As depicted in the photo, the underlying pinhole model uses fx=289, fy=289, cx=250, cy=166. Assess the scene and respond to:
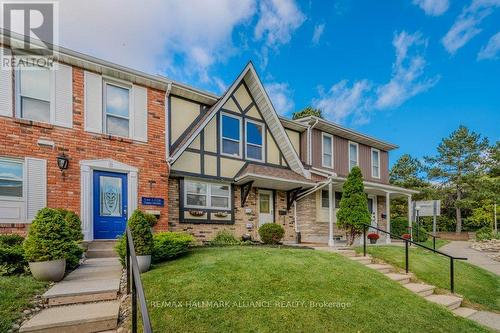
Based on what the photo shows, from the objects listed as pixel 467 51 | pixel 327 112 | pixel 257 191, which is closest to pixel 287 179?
pixel 257 191

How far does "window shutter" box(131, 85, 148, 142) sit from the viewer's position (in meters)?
8.97

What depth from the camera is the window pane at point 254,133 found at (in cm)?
1224

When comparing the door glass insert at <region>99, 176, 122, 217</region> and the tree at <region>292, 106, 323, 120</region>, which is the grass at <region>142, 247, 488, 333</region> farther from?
the tree at <region>292, 106, 323, 120</region>

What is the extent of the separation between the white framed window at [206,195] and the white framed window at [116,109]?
2.75 m

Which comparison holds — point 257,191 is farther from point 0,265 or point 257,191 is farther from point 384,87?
point 384,87

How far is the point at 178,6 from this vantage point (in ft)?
36.5

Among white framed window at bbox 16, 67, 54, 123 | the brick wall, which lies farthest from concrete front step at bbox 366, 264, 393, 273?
white framed window at bbox 16, 67, 54, 123

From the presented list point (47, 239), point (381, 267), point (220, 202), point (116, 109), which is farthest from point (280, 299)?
point (116, 109)

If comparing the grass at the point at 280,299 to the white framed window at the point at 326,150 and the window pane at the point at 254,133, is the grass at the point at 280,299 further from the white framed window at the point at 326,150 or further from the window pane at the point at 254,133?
the white framed window at the point at 326,150

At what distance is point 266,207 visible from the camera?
494 inches

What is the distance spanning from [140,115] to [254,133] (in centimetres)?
494

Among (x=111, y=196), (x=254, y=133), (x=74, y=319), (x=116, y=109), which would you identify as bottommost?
(x=74, y=319)

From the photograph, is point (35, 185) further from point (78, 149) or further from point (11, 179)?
point (78, 149)

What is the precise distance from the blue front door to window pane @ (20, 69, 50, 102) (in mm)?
2473
